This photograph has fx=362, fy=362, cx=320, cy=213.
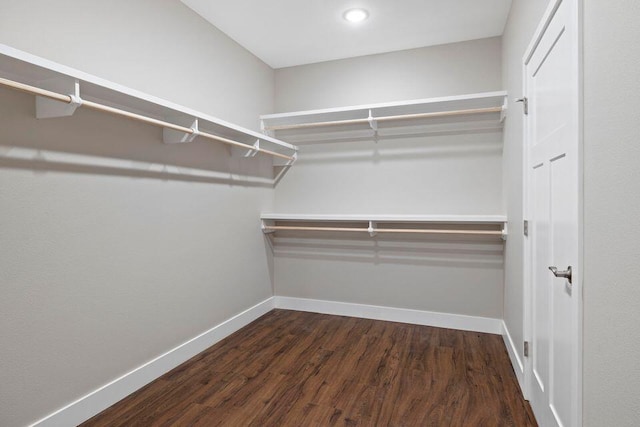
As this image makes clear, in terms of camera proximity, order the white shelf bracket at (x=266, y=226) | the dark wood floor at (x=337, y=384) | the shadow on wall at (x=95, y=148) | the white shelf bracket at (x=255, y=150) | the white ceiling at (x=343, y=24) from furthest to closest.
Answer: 1. the white shelf bracket at (x=266, y=226)
2. the white shelf bracket at (x=255, y=150)
3. the white ceiling at (x=343, y=24)
4. the dark wood floor at (x=337, y=384)
5. the shadow on wall at (x=95, y=148)

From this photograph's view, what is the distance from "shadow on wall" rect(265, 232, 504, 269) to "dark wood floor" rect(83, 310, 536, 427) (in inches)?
25.7

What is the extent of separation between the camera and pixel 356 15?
2.79 metres

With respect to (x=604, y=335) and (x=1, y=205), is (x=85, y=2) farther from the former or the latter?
(x=604, y=335)

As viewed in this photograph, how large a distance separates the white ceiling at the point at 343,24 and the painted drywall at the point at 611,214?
184cm

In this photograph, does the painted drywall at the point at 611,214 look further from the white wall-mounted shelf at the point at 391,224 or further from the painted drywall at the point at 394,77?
the painted drywall at the point at 394,77

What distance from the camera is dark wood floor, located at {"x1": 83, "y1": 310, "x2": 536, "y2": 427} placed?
1963 mm

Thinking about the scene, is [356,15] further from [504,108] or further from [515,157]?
[515,157]

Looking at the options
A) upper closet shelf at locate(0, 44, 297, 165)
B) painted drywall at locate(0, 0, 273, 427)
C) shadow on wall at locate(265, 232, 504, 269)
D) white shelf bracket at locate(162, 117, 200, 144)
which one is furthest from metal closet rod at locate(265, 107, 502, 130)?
white shelf bracket at locate(162, 117, 200, 144)

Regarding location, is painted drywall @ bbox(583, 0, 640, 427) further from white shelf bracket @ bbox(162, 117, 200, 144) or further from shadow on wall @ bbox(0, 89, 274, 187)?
shadow on wall @ bbox(0, 89, 274, 187)

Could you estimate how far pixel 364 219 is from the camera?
10.9ft

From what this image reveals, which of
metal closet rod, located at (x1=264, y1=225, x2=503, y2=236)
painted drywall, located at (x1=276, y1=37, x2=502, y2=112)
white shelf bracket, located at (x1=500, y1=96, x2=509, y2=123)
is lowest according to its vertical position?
metal closet rod, located at (x1=264, y1=225, x2=503, y2=236)

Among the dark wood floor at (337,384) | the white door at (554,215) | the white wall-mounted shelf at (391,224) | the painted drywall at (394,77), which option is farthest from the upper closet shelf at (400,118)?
the dark wood floor at (337,384)

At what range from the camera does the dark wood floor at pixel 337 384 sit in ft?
6.44

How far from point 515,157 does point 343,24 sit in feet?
5.54
